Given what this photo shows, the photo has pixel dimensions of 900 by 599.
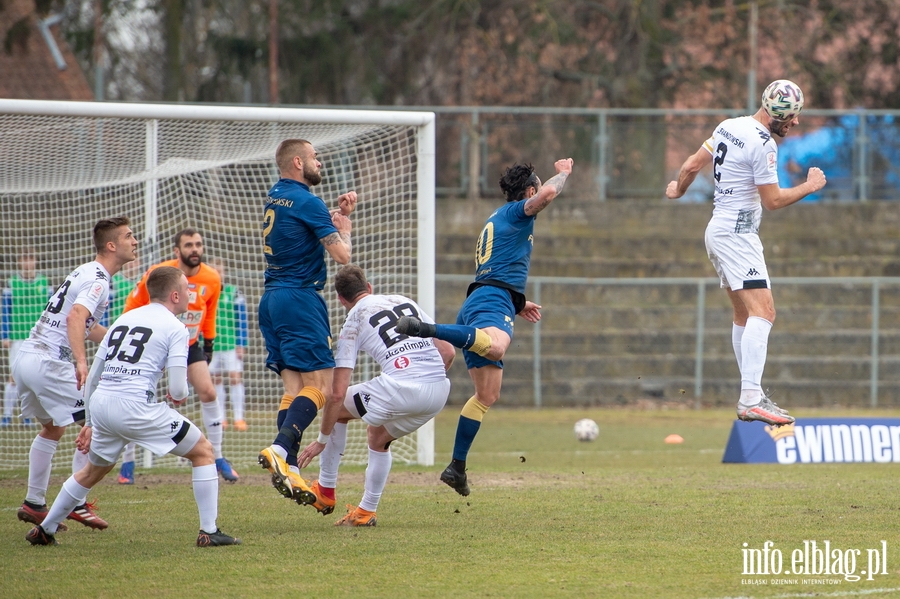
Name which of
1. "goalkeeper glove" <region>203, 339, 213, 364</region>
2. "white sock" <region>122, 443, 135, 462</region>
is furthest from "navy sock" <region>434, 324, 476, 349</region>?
"white sock" <region>122, 443, 135, 462</region>

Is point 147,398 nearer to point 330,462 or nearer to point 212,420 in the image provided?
point 330,462

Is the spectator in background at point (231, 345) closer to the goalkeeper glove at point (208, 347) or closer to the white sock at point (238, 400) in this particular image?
the white sock at point (238, 400)

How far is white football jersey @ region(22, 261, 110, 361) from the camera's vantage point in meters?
7.71

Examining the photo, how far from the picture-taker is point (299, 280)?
775 centimetres

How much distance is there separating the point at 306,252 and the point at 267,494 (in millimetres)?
2720

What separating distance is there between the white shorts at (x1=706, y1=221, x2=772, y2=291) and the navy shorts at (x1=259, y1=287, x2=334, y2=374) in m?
2.98

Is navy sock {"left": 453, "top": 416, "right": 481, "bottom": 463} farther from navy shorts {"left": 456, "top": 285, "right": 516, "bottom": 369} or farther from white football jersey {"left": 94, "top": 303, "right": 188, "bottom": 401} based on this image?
white football jersey {"left": 94, "top": 303, "right": 188, "bottom": 401}

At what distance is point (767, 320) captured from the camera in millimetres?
8234

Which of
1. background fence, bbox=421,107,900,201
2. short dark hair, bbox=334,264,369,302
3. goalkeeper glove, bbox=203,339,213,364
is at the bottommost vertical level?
goalkeeper glove, bbox=203,339,213,364

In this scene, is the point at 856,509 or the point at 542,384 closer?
the point at 856,509

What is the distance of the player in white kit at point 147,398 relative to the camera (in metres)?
6.66

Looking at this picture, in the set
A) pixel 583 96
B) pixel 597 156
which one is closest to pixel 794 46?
pixel 583 96

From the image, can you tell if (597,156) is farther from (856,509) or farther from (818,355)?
(856,509)

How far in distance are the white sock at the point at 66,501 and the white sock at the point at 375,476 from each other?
192 centimetres
